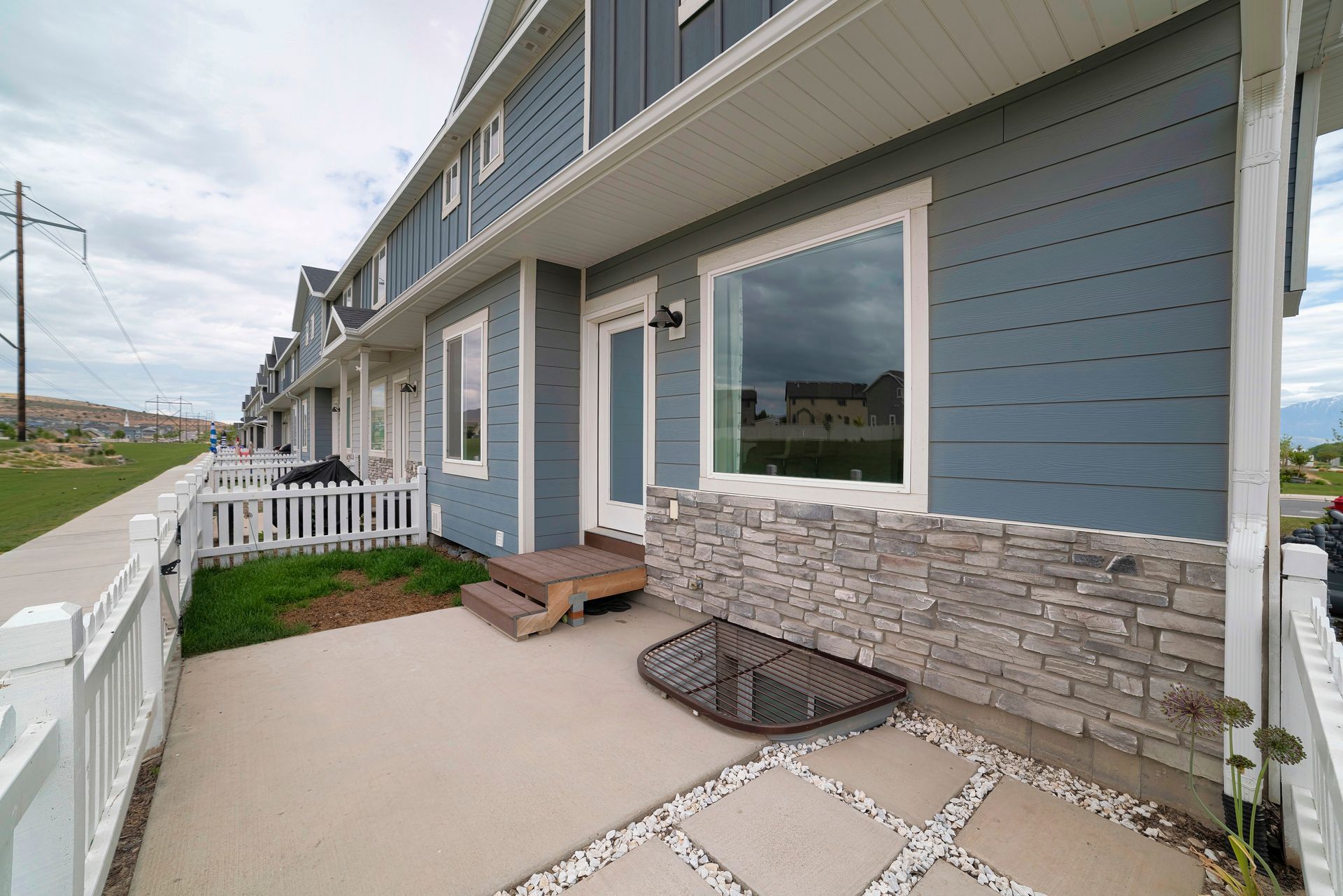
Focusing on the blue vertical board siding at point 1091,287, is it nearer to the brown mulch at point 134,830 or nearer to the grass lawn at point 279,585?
the brown mulch at point 134,830

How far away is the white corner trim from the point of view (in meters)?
4.88

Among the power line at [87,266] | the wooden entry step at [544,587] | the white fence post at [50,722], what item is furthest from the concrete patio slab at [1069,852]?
the power line at [87,266]

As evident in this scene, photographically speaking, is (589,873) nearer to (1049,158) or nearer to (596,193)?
(1049,158)

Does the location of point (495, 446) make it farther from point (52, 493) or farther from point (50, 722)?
point (52, 493)

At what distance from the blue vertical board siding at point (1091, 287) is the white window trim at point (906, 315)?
53 millimetres

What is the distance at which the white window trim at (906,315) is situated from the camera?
106 inches

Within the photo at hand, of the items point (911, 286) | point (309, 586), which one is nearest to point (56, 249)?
point (309, 586)

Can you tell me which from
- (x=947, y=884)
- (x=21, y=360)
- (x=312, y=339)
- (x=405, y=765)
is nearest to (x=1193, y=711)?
(x=947, y=884)

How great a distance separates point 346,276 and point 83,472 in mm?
13660

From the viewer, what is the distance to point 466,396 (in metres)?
6.18

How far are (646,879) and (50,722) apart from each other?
1563 mm

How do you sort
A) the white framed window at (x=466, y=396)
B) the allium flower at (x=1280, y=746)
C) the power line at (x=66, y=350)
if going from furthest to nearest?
the power line at (x=66, y=350) < the white framed window at (x=466, y=396) < the allium flower at (x=1280, y=746)

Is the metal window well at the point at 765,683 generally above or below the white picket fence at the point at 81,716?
below

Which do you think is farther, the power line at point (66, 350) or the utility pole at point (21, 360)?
the power line at point (66, 350)
